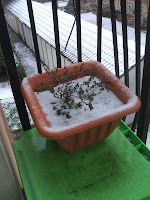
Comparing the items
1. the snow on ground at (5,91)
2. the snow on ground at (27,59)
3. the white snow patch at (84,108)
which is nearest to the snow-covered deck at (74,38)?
the snow on ground at (27,59)

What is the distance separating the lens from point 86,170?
0.84 metres

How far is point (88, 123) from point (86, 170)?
0.25 m

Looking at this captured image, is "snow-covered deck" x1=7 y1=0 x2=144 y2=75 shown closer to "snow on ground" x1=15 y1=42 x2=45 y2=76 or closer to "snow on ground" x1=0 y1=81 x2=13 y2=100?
"snow on ground" x1=15 y1=42 x2=45 y2=76

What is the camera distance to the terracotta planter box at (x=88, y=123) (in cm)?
69

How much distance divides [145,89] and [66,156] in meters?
0.44

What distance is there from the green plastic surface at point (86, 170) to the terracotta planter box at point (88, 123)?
0.20 ft

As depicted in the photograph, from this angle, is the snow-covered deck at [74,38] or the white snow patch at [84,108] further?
the snow-covered deck at [74,38]

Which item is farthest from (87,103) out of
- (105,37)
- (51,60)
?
(51,60)

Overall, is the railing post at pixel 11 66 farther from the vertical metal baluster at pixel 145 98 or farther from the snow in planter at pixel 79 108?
the vertical metal baluster at pixel 145 98

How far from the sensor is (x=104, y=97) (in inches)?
34.6

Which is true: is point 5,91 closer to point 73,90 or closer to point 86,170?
point 73,90

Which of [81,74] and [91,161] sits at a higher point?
[81,74]

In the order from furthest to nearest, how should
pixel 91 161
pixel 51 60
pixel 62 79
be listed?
pixel 51 60
pixel 62 79
pixel 91 161

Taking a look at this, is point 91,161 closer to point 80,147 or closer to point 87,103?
point 80,147
